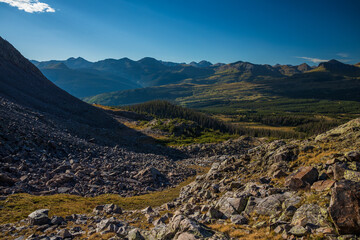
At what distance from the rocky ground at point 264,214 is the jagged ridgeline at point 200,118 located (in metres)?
118

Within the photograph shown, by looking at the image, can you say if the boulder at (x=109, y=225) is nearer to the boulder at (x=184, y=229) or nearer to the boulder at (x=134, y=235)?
the boulder at (x=134, y=235)

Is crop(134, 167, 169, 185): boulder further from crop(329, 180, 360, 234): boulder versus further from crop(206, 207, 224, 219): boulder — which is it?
crop(329, 180, 360, 234): boulder

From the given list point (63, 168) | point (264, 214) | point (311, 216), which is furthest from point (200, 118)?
point (311, 216)

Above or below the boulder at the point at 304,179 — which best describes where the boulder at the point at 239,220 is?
below

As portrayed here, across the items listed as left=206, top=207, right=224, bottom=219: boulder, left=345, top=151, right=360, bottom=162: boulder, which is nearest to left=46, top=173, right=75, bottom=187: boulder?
left=206, top=207, right=224, bottom=219: boulder

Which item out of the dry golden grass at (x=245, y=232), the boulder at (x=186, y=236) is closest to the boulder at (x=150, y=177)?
the dry golden grass at (x=245, y=232)

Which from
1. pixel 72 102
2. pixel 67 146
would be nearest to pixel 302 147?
pixel 67 146

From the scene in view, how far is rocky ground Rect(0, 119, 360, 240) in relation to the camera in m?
12.3

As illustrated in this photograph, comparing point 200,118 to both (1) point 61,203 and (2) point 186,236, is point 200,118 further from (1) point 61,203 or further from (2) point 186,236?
(2) point 186,236

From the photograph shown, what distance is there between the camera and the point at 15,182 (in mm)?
24531

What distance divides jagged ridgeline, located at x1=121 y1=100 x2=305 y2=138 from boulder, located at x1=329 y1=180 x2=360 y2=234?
128m

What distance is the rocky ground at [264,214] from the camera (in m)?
12.3

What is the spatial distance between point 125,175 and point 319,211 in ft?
97.1

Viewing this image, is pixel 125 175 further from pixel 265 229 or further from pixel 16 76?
pixel 16 76
